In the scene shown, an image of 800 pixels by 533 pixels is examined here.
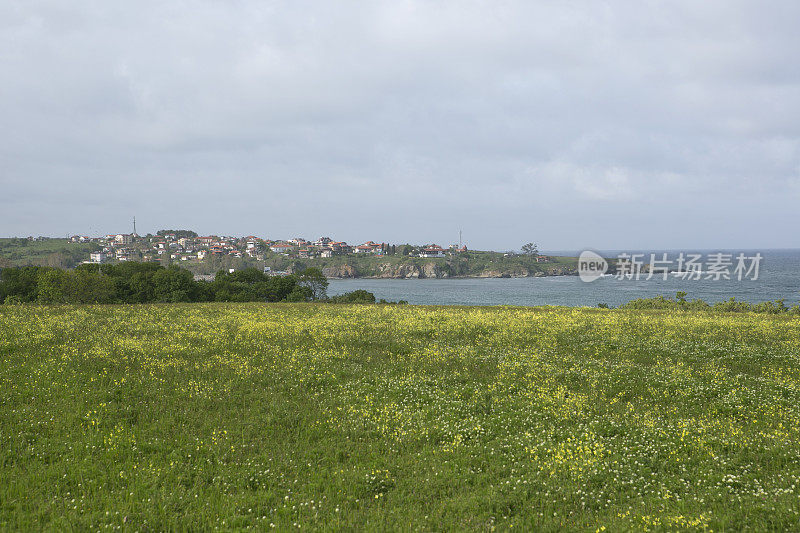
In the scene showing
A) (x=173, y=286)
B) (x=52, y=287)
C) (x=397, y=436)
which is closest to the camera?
(x=397, y=436)

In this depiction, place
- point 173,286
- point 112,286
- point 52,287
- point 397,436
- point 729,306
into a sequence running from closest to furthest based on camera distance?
point 397,436, point 729,306, point 52,287, point 112,286, point 173,286

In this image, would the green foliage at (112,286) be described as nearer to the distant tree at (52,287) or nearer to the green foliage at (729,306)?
the distant tree at (52,287)

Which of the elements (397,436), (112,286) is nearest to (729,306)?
(397,436)

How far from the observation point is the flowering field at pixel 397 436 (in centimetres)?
970

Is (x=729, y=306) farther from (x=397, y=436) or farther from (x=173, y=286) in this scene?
(x=173, y=286)

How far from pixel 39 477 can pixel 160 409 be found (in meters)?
4.69

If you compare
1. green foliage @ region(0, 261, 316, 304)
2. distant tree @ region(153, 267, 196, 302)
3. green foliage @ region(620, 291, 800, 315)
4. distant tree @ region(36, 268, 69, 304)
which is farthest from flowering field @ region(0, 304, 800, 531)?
green foliage @ region(0, 261, 316, 304)

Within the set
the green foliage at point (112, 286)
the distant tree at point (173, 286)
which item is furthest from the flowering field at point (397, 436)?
the green foliage at point (112, 286)

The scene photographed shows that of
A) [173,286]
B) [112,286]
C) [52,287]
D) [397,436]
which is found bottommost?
[397,436]

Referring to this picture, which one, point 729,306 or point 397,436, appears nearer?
point 397,436

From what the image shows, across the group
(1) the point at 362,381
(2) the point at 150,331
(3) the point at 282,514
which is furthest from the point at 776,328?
(2) the point at 150,331

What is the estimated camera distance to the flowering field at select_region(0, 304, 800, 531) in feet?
31.8

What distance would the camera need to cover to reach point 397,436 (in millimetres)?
13680

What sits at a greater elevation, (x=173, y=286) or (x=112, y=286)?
(x=112, y=286)
